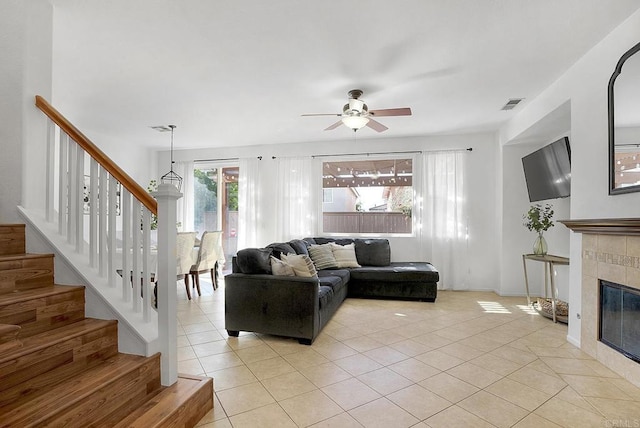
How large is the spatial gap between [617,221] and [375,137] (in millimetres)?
3862

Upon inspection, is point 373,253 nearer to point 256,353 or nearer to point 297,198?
point 297,198

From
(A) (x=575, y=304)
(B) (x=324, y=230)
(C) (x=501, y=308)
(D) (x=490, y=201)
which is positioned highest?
(D) (x=490, y=201)

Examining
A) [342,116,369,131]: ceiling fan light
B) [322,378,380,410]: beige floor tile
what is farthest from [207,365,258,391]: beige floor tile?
[342,116,369,131]: ceiling fan light

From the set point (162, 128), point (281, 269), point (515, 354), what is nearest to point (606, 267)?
point (515, 354)

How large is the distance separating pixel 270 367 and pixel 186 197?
487cm

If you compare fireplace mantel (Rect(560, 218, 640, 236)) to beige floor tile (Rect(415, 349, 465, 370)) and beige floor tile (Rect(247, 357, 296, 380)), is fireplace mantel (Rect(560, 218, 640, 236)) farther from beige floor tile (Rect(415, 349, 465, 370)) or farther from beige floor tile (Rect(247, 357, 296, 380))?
beige floor tile (Rect(247, 357, 296, 380))

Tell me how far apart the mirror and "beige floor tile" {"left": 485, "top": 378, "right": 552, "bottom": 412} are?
1.55 m

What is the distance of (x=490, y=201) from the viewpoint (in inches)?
214

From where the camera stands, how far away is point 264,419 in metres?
1.96

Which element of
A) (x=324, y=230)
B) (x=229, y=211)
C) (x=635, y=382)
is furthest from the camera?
(x=229, y=211)

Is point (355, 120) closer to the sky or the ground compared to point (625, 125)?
closer to the sky

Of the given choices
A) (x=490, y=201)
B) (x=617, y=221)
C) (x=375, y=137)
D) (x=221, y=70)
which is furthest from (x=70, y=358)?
(x=490, y=201)

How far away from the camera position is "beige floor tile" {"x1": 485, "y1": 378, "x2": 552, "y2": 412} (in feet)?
7.00

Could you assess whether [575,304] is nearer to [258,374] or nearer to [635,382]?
[635,382]
